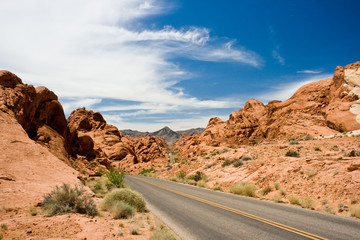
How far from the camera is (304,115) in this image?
40688mm

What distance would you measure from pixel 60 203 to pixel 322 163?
15.1m

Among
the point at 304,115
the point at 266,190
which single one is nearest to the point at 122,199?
the point at 266,190

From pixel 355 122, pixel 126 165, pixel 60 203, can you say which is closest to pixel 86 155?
pixel 60 203

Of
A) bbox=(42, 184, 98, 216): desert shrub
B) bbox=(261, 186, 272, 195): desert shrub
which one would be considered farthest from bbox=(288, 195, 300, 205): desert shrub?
bbox=(42, 184, 98, 216): desert shrub

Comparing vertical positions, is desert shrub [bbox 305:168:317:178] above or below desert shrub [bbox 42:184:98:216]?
above

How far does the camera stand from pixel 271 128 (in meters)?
45.4

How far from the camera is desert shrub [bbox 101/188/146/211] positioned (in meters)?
9.17

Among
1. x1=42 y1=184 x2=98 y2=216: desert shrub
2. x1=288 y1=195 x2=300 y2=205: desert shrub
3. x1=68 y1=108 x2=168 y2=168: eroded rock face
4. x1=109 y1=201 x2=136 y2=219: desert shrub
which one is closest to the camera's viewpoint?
x1=42 y1=184 x2=98 y2=216: desert shrub

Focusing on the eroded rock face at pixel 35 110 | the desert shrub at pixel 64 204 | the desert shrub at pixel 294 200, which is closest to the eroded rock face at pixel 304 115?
the desert shrub at pixel 294 200

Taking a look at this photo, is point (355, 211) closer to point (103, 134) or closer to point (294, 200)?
point (294, 200)

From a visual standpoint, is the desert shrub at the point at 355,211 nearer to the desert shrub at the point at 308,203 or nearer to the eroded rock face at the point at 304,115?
the desert shrub at the point at 308,203

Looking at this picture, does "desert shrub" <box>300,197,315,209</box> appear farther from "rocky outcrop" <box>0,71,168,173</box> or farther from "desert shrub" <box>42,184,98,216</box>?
"rocky outcrop" <box>0,71,168,173</box>

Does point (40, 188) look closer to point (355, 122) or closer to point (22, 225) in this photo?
point (22, 225)

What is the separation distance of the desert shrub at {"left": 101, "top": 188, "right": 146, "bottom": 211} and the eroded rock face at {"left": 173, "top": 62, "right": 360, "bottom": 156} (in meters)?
35.2
